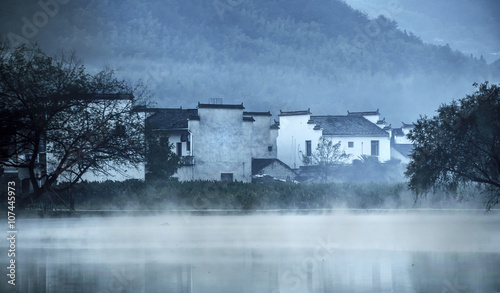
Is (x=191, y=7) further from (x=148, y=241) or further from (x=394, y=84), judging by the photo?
(x=148, y=241)

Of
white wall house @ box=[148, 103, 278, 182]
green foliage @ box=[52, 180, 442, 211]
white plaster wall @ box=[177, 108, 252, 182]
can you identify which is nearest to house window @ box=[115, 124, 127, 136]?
green foliage @ box=[52, 180, 442, 211]

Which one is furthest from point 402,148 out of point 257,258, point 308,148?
point 257,258

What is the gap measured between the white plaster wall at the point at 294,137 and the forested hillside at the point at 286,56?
2890 cm

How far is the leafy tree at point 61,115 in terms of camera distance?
37.3 meters

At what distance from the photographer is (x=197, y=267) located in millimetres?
18094

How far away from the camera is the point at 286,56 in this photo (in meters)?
145

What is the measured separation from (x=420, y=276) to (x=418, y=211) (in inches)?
1277

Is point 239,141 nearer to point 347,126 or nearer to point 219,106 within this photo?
point 219,106

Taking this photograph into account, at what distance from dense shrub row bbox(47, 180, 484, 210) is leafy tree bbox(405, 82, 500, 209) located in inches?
519

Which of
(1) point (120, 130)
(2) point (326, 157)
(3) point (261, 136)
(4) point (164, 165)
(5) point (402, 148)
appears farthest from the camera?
(5) point (402, 148)

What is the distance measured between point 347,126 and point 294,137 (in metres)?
6.73

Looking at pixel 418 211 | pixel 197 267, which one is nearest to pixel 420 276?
pixel 197 267

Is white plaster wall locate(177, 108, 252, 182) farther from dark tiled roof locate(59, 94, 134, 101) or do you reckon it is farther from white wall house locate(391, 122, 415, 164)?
dark tiled roof locate(59, 94, 134, 101)

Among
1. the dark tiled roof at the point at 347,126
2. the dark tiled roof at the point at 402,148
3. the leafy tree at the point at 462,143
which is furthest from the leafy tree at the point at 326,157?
the leafy tree at the point at 462,143
